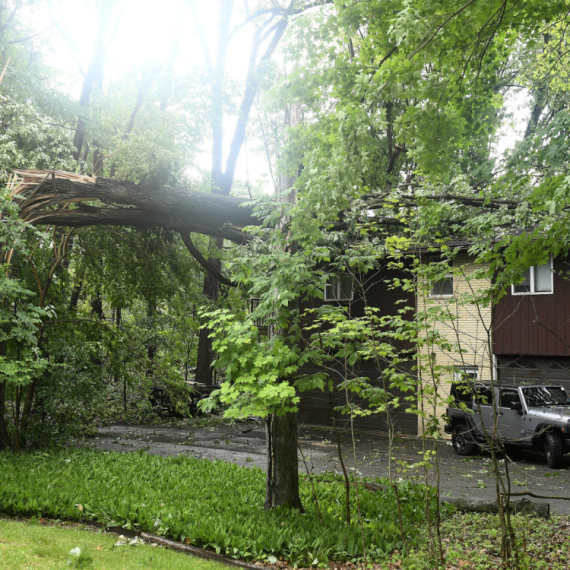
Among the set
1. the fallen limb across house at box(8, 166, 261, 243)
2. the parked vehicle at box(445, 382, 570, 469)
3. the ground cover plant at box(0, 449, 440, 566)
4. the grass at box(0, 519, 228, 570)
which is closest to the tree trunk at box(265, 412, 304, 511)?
the ground cover plant at box(0, 449, 440, 566)

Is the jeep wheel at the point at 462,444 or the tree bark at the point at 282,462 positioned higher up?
the tree bark at the point at 282,462

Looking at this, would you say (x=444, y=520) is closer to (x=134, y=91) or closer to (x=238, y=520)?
(x=238, y=520)

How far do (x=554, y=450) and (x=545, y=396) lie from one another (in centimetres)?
152

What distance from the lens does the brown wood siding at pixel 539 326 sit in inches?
659

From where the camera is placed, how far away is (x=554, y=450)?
12.6 m

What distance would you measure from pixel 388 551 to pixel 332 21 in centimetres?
653

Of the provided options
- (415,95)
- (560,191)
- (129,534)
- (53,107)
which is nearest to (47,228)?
(53,107)

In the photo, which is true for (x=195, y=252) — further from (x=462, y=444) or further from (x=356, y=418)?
(x=462, y=444)

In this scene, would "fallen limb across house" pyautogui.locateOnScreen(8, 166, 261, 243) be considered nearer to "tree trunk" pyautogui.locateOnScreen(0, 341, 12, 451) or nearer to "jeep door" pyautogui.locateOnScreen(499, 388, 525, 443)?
"tree trunk" pyautogui.locateOnScreen(0, 341, 12, 451)

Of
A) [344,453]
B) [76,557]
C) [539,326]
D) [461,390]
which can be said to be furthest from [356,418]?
[76,557]

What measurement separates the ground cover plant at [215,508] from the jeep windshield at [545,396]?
21.4 ft

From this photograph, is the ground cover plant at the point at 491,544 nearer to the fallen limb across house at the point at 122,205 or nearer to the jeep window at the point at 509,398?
the jeep window at the point at 509,398

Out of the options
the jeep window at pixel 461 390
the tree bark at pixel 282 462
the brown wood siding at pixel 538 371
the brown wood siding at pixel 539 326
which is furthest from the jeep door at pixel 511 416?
the tree bark at pixel 282 462

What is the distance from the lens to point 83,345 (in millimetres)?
12602
